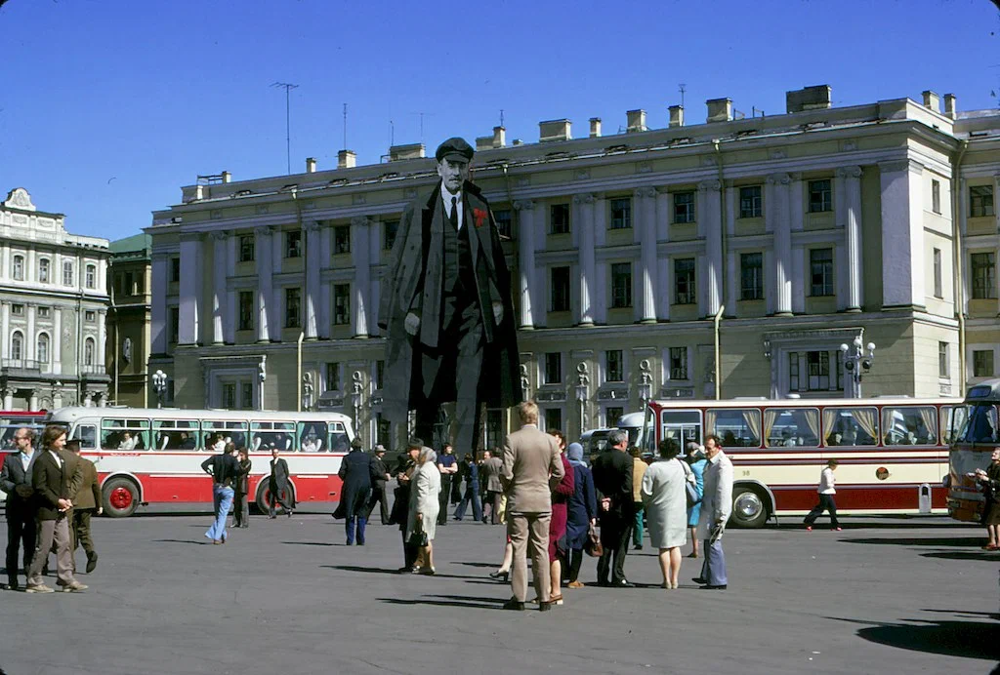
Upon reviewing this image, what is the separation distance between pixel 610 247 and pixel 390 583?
4900cm

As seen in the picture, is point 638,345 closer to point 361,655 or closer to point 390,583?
point 390,583

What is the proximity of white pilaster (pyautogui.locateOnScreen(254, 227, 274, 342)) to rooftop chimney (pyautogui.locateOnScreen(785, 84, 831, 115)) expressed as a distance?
26.1 m

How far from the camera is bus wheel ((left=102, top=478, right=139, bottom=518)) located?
35.6 metres

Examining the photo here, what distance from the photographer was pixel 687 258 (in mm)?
63812

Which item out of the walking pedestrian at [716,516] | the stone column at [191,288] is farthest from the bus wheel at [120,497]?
the stone column at [191,288]

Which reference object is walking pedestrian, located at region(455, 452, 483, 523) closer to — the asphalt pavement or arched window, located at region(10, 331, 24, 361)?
the asphalt pavement

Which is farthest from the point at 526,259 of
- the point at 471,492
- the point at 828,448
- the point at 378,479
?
the point at 378,479

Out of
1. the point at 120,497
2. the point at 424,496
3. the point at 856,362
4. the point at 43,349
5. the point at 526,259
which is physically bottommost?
the point at 120,497

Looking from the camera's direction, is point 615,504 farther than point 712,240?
No

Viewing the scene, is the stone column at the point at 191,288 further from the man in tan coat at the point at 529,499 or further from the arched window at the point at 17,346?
the man in tan coat at the point at 529,499

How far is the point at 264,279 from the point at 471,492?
42.0 metres

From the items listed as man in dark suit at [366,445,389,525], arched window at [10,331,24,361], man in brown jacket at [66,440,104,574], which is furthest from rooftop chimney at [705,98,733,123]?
arched window at [10,331,24,361]

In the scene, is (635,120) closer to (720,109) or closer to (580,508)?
(720,109)

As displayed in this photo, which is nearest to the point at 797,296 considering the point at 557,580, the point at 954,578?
the point at 954,578
